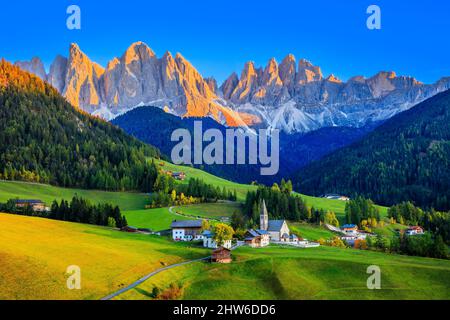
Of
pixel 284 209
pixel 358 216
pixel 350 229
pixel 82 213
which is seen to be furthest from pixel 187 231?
pixel 358 216

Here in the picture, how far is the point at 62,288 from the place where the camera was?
71.9 m

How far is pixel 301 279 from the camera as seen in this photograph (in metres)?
87.4

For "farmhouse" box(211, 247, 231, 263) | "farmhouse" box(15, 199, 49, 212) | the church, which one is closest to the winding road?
"farmhouse" box(211, 247, 231, 263)

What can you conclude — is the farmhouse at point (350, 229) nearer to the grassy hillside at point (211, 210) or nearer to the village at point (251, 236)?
the village at point (251, 236)

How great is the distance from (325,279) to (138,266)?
30624 mm

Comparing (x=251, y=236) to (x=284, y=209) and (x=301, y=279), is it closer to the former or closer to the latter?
(x=301, y=279)

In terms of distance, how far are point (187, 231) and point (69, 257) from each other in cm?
5054

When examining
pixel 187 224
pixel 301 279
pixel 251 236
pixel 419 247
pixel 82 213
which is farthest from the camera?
pixel 82 213

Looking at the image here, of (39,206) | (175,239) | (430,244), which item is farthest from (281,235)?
(39,206)

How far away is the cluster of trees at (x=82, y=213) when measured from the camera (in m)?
146

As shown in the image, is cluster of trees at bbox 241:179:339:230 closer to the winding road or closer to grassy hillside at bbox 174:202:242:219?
grassy hillside at bbox 174:202:242:219

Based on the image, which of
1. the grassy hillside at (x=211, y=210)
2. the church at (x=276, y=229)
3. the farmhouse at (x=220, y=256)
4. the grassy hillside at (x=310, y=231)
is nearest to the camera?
the farmhouse at (x=220, y=256)

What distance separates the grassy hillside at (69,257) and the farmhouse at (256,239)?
59.8 ft

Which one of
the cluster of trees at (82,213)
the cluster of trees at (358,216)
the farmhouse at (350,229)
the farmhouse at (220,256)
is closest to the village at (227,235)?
the cluster of trees at (82,213)
